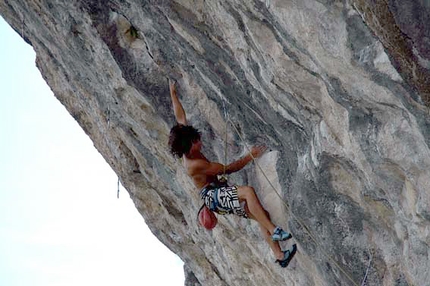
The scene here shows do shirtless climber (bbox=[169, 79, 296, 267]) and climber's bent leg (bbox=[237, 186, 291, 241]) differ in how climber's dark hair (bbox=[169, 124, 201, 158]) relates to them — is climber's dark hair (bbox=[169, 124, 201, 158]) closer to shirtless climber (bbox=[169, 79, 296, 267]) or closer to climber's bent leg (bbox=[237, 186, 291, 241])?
shirtless climber (bbox=[169, 79, 296, 267])

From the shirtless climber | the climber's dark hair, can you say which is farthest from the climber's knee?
the climber's dark hair

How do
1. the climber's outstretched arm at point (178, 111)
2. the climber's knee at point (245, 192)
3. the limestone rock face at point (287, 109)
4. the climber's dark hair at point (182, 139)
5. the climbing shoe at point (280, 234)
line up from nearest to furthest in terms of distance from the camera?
the limestone rock face at point (287, 109), the climbing shoe at point (280, 234), the climber's knee at point (245, 192), the climber's dark hair at point (182, 139), the climber's outstretched arm at point (178, 111)

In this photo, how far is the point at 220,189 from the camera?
6.52 metres

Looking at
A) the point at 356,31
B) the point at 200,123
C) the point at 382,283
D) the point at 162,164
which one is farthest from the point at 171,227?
the point at 356,31

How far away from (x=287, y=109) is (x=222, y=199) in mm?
1088

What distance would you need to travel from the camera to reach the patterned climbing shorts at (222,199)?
643 centimetres

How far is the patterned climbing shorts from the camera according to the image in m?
6.43

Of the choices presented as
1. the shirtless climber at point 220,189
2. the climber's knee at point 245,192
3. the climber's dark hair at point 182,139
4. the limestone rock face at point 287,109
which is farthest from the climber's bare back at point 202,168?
the limestone rock face at point 287,109

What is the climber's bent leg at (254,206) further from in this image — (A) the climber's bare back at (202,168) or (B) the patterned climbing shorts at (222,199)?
(A) the climber's bare back at (202,168)

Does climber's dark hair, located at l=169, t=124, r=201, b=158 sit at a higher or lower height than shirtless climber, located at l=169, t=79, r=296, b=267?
higher

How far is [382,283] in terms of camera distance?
18.7 feet

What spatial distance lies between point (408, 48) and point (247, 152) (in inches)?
132

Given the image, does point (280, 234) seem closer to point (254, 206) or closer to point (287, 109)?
point (254, 206)

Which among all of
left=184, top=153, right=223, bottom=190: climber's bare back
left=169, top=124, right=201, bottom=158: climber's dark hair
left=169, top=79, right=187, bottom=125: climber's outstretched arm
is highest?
left=169, top=79, right=187, bottom=125: climber's outstretched arm
